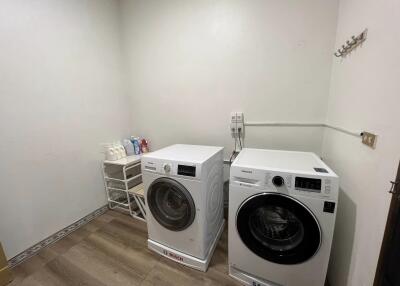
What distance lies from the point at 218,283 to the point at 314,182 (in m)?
1.01

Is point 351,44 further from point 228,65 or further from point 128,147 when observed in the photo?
point 128,147

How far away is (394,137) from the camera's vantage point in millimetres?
750

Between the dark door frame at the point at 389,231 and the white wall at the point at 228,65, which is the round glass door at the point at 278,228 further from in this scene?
the white wall at the point at 228,65

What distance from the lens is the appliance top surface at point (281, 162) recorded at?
1.11 metres

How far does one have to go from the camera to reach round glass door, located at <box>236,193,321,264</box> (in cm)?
104

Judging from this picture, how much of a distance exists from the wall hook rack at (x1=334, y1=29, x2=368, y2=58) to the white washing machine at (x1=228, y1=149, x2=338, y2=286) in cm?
74

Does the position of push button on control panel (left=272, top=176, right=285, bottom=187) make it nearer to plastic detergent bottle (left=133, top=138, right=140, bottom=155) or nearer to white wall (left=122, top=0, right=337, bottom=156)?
white wall (left=122, top=0, right=337, bottom=156)

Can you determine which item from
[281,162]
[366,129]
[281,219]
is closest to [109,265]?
[281,219]

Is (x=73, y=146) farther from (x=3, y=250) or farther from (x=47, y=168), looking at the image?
(x=3, y=250)

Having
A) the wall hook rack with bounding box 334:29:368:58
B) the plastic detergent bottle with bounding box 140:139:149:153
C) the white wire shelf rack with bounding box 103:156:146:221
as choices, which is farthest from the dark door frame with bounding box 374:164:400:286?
the plastic detergent bottle with bounding box 140:139:149:153

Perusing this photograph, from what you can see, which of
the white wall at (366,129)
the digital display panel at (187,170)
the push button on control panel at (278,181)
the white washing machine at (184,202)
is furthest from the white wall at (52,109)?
the white wall at (366,129)

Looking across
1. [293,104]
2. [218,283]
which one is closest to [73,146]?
[218,283]

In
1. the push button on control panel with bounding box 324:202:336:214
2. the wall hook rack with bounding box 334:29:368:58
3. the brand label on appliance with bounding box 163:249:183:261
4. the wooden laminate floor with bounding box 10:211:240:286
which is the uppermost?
the wall hook rack with bounding box 334:29:368:58

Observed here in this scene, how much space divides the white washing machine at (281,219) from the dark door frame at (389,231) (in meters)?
0.23
